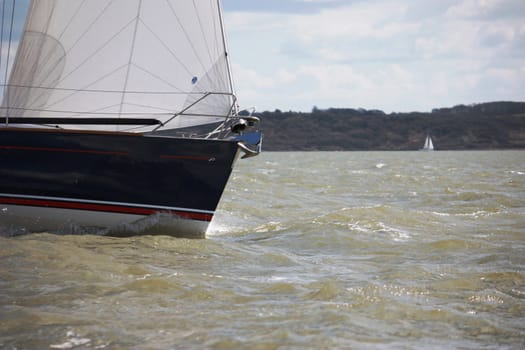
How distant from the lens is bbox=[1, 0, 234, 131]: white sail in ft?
28.7

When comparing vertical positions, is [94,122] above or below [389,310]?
above

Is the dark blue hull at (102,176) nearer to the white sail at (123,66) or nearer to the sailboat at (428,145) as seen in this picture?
the white sail at (123,66)

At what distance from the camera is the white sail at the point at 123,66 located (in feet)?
28.7

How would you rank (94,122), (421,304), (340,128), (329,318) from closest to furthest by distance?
(329,318), (421,304), (94,122), (340,128)

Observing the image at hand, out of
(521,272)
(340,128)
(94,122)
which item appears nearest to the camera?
(521,272)

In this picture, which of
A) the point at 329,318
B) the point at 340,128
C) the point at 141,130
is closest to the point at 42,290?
the point at 329,318

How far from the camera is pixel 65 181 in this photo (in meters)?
8.54

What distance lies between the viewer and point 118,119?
334 inches

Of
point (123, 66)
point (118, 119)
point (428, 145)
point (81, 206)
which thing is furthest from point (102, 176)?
point (428, 145)

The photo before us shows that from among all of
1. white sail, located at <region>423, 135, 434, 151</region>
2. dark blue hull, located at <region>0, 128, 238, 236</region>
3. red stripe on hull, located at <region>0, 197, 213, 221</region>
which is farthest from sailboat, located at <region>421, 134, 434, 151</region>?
red stripe on hull, located at <region>0, 197, 213, 221</region>

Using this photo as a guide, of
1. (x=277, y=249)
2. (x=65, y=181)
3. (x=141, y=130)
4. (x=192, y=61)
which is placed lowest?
(x=277, y=249)

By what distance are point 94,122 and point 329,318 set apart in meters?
4.20

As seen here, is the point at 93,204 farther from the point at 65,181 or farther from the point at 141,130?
the point at 141,130

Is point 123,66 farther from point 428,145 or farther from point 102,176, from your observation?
point 428,145
